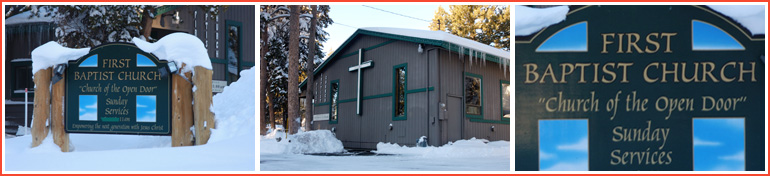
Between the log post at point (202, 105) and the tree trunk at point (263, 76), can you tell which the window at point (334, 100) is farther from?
the log post at point (202, 105)

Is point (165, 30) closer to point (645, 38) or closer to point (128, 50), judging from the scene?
point (128, 50)

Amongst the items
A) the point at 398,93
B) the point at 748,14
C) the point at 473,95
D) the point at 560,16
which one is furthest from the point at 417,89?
the point at 748,14

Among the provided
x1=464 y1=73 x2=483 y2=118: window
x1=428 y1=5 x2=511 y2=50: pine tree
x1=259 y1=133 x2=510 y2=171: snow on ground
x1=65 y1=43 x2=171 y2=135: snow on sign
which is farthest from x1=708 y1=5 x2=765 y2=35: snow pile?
x1=428 y1=5 x2=511 y2=50: pine tree

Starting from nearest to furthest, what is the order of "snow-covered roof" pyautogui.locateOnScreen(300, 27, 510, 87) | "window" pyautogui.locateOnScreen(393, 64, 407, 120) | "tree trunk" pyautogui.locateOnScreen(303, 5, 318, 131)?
"snow-covered roof" pyautogui.locateOnScreen(300, 27, 510, 87), "window" pyautogui.locateOnScreen(393, 64, 407, 120), "tree trunk" pyautogui.locateOnScreen(303, 5, 318, 131)

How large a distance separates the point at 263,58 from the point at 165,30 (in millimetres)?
7689

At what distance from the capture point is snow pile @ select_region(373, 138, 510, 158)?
1120 centimetres

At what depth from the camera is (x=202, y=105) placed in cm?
806

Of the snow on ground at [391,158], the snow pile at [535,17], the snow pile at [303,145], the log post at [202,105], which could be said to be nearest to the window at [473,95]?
the snow on ground at [391,158]

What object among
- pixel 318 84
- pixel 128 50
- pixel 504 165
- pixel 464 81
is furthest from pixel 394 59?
pixel 128 50

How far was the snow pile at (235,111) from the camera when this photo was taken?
858 cm

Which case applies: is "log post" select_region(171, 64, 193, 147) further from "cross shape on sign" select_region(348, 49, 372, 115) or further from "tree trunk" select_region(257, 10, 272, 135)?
"tree trunk" select_region(257, 10, 272, 135)

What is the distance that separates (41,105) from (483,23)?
20.7m

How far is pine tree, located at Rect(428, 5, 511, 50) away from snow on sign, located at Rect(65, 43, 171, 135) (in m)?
19.8

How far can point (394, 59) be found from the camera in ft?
45.7
